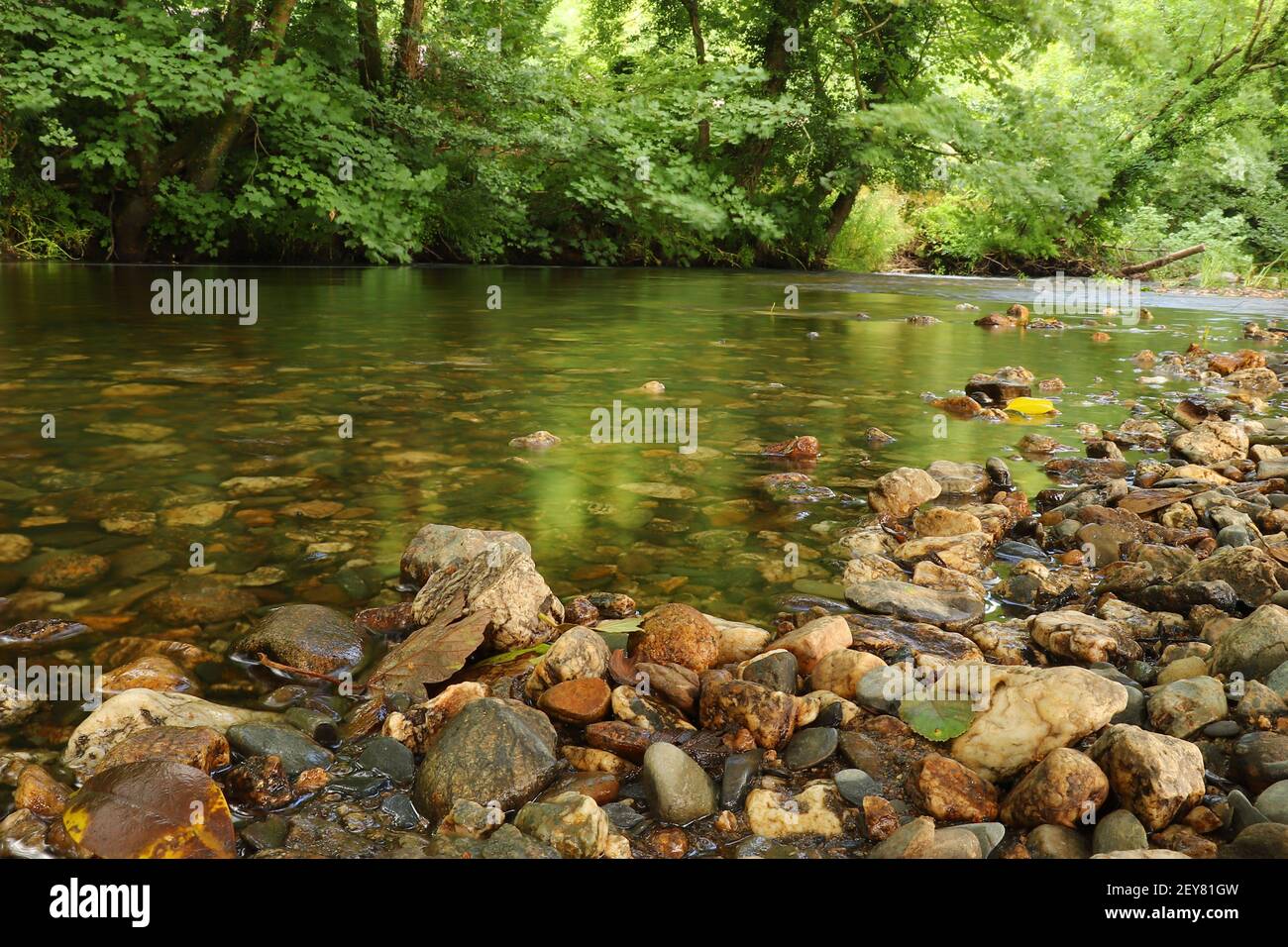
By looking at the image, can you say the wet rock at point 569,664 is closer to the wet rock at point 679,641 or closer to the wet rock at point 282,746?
the wet rock at point 679,641

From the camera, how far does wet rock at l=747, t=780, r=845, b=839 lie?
5.50 ft

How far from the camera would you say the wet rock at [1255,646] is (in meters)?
2.07

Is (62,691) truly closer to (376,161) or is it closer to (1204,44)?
(376,161)

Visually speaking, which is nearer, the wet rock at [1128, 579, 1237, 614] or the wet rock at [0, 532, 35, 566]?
the wet rock at [1128, 579, 1237, 614]

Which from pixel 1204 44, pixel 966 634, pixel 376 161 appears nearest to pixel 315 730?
pixel 966 634

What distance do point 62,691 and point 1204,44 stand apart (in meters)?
23.3

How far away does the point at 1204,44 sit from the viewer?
19.3 meters

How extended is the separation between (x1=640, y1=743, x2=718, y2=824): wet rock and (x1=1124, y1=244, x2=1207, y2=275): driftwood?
22.6 meters

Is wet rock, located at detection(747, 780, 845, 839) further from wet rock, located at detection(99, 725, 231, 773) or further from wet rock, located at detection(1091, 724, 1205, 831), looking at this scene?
wet rock, located at detection(99, 725, 231, 773)

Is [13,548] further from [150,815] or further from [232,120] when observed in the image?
[232,120]

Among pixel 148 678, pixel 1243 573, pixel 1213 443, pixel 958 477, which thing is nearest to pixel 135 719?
pixel 148 678

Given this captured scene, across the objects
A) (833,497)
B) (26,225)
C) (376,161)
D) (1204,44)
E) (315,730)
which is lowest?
(315,730)

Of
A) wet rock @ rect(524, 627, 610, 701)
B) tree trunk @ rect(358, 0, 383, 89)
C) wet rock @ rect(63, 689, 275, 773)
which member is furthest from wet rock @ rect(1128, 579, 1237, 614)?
tree trunk @ rect(358, 0, 383, 89)

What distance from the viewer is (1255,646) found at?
2.10 m
